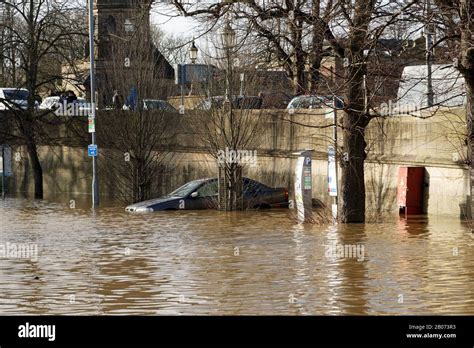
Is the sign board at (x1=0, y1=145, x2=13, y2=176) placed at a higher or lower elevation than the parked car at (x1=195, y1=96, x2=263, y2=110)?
lower

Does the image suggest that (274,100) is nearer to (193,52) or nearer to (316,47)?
(193,52)

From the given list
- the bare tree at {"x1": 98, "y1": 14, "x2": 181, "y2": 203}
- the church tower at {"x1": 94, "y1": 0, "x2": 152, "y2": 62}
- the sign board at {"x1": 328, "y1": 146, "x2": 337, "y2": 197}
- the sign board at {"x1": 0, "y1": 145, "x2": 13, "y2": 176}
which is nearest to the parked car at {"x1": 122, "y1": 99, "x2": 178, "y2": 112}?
the bare tree at {"x1": 98, "y1": 14, "x2": 181, "y2": 203}

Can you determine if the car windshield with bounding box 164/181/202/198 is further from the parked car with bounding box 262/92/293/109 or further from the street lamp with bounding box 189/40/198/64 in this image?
the street lamp with bounding box 189/40/198/64

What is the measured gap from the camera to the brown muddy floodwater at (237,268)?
1555 centimetres

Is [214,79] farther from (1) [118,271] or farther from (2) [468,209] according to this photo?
(1) [118,271]

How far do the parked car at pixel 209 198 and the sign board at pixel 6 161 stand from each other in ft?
52.3

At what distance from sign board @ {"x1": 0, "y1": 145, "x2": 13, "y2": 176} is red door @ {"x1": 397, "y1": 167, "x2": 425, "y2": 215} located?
2371 centimetres

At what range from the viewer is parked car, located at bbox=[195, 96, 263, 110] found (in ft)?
117

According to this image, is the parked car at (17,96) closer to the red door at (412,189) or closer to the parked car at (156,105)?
the parked car at (156,105)

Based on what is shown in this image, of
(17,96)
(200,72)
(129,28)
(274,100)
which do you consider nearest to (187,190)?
(200,72)

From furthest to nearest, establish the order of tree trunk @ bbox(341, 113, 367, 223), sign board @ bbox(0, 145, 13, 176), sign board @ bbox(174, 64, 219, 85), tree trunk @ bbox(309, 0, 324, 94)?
sign board @ bbox(0, 145, 13, 176) → sign board @ bbox(174, 64, 219, 85) → tree trunk @ bbox(341, 113, 367, 223) → tree trunk @ bbox(309, 0, 324, 94)

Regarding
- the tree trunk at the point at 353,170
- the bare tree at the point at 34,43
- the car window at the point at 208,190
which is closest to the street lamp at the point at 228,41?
the car window at the point at 208,190
